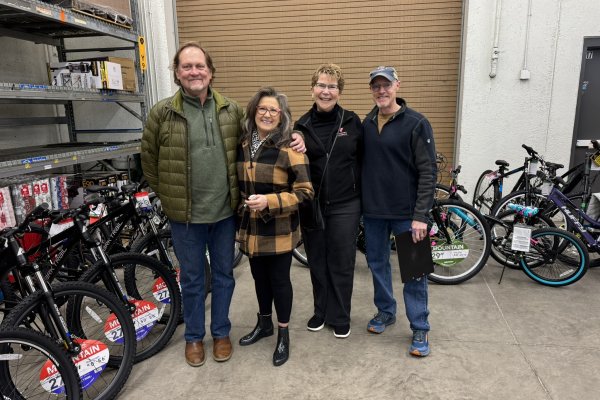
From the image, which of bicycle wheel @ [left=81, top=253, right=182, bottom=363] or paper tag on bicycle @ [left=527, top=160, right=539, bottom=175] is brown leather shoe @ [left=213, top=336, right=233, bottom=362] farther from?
paper tag on bicycle @ [left=527, top=160, right=539, bottom=175]

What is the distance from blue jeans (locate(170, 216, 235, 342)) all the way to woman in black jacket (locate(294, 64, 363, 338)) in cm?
49

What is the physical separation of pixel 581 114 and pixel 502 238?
2.23 m

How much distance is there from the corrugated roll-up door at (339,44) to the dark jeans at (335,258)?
116 inches

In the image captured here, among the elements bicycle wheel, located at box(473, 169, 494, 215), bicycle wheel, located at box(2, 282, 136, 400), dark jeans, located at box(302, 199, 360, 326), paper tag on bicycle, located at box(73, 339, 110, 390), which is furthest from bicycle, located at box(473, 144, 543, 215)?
paper tag on bicycle, located at box(73, 339, 110, 390)

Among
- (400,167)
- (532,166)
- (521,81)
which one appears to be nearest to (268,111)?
(400,167)

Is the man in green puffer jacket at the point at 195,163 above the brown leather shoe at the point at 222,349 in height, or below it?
above

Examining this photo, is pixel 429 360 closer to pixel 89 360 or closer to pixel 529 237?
pixel 529 237

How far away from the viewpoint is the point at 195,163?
2230 mm

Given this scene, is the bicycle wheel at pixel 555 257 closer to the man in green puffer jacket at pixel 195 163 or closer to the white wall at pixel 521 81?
the white wall at pixel 521 81

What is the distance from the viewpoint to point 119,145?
4195 mm

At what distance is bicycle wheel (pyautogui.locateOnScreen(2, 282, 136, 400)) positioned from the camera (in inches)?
77.8

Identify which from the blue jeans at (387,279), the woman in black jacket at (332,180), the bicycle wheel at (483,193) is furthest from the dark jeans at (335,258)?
the bicycle wheel at (483,193)

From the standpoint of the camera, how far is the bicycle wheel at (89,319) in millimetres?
1976

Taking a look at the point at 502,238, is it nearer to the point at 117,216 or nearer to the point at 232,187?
the point at 232,187
